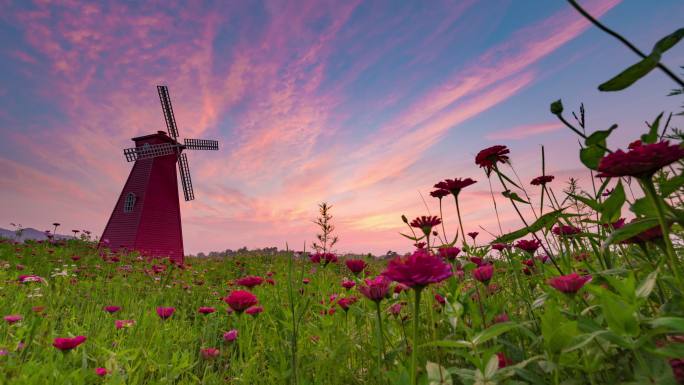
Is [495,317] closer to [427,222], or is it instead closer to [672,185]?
[427,222]

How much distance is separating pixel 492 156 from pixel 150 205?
1823 centimetres

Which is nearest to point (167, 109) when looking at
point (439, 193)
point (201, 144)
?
point (201, 144)

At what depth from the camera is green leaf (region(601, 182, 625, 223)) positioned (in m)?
1.52

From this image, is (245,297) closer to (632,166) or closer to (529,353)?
(529,353)

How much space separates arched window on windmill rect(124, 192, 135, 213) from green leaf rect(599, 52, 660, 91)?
1968cm

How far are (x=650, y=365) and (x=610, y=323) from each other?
234 mm

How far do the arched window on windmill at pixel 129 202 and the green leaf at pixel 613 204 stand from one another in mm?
19454

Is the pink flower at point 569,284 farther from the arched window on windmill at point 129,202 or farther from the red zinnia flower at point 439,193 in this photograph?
the arched window on windmill at point 129,202

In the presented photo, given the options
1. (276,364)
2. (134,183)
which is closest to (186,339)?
(276,364)

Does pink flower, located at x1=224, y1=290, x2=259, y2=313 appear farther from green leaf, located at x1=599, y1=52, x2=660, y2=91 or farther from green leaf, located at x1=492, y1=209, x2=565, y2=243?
green leaf, located at x1=599, y1=52, x2=660, y2=91

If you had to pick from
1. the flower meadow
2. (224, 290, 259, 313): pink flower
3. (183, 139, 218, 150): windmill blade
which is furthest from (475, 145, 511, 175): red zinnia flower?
Answer: (183, 139, 218, 150): windmill blade

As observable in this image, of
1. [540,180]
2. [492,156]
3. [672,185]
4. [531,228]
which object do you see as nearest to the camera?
[672,185]

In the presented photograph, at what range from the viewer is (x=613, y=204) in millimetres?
1548

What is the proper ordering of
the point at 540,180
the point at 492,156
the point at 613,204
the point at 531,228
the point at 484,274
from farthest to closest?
the point at 540,180, the point at 492,156, the point at 484,274, the point at 531,228, the point at 613,204
